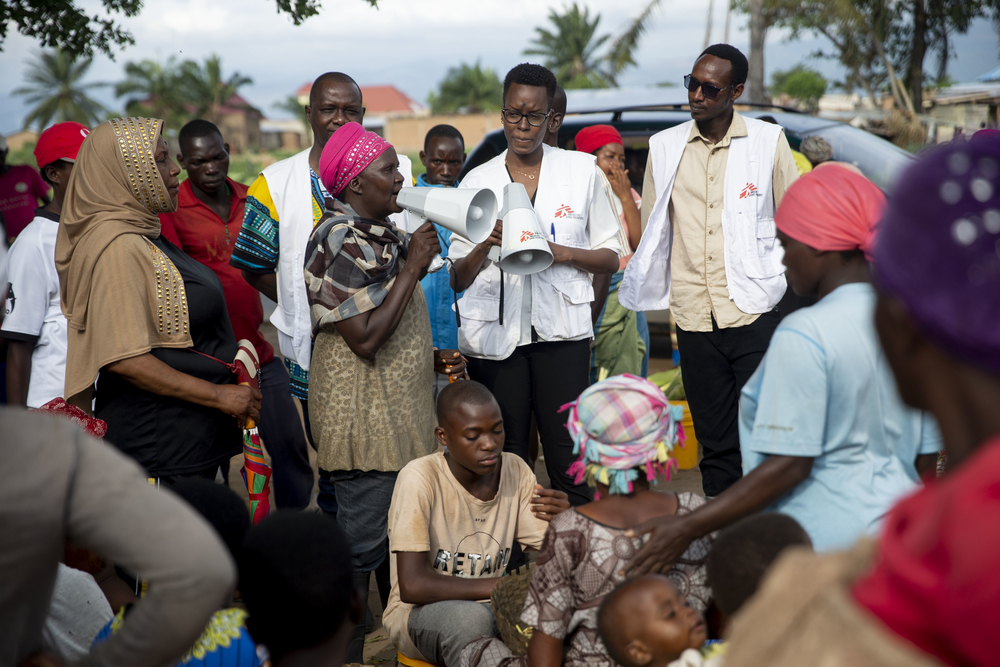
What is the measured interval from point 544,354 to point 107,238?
1.83m

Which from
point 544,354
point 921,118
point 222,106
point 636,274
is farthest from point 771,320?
point 222,106

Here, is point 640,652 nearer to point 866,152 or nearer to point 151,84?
point 866,152

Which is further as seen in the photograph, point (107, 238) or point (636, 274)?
point (636, 274)

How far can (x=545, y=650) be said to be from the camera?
2197 mm

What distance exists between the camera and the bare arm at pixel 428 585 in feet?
9.06

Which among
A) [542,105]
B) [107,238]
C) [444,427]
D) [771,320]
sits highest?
[542,105]

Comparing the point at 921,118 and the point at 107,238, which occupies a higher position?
the point at 921,118

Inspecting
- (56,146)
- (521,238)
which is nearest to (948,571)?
(521,238)

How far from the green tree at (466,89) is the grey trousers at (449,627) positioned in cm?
5975

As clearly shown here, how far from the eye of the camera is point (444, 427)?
3043 millimetres

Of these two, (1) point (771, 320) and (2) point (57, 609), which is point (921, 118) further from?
(2) point (57, 609)

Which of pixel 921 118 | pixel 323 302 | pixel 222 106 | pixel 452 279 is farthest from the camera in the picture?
pixel 222 106

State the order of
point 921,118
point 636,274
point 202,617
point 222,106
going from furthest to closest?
point 222,106 → point 921,118 → point 636,274 → point 202,617

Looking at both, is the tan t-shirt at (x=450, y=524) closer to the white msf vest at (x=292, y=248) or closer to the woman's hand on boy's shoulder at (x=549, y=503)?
the woman's hand on boy's shoulder at (x=549, y=503)
